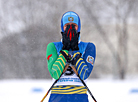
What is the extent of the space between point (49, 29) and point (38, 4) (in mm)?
1334

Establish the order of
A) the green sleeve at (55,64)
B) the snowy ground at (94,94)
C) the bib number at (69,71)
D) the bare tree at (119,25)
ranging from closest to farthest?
the green sleeve at (55,64), the bib number at (69,71), the snowy ground at (94,94), the bare tree at (119,25)

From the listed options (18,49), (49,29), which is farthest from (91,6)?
(18,49)

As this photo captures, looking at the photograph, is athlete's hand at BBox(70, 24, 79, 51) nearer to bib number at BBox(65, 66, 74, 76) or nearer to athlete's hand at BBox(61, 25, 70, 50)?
athlete's hand at BBox(61, 25, 70, 50)

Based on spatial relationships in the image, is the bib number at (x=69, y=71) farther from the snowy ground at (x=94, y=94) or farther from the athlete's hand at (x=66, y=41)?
the snowy ground at (x=94, y=94)

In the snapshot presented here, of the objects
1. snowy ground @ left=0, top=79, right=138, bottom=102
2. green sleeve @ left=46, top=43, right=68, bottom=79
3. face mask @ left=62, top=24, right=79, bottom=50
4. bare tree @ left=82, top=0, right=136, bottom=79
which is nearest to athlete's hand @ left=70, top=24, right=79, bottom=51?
face mask @ left=62, top=24, right=79, bottom=50

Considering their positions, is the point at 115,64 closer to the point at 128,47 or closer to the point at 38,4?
the point at 128,47

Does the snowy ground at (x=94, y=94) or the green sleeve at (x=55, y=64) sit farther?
the snowy ground at (x=94, y=94)

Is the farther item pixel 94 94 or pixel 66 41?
pixel 94 94

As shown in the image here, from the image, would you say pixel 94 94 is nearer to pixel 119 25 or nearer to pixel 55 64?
pixel 55 64

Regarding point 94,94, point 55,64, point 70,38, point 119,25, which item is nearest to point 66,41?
point 70,38

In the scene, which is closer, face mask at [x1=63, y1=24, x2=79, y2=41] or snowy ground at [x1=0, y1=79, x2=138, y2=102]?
face mask at [x1=63, y1=24, x2=79, y2=41]

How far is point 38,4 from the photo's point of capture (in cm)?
926

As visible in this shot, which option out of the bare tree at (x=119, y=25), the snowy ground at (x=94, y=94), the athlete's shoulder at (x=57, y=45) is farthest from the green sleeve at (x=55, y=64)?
the bare tree at (x=119, y=25)

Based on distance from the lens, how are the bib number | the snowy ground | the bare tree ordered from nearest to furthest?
the bib number < the snowy ground < the bare tree
